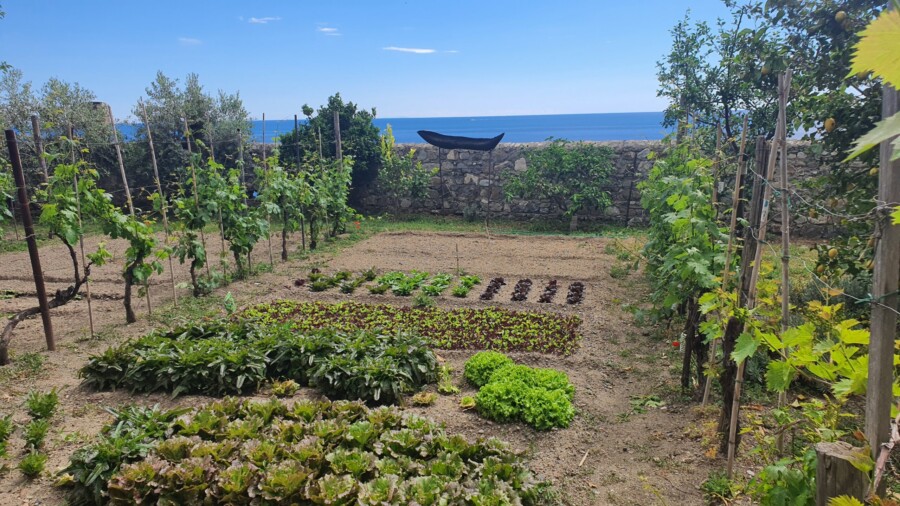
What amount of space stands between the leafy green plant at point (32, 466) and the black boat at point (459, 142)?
11.6 metres

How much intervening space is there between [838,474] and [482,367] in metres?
3.57

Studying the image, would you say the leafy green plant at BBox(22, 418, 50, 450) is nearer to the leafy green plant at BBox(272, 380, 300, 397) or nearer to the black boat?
the leafy green plant at BBox(272, 380, 300, 397)

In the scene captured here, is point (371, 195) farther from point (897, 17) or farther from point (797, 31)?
Answer: point (897, 17)

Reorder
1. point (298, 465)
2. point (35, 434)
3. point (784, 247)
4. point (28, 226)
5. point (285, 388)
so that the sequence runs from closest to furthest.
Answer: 1. point (784, 247)
2. point (298, 465)
3. point (35, 434)
4. point (285, 388)
5. point (28, 226)

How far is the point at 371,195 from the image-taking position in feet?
51.1

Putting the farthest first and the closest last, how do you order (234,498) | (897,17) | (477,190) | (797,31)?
(477,190) → (797,31) → (234,498) → (897,17)

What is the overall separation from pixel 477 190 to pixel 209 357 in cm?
1022

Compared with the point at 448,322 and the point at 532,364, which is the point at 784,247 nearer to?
the point at 532,364

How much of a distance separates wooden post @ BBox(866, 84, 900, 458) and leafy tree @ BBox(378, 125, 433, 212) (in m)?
12.9

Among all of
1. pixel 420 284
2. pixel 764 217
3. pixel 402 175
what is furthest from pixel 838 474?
pixel 402 175

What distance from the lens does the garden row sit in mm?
8141

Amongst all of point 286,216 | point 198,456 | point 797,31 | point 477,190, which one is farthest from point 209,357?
point 477,190

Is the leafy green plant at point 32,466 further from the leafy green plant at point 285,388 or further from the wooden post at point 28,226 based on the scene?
the wooden post at point 28,226

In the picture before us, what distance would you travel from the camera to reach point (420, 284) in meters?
8.70
